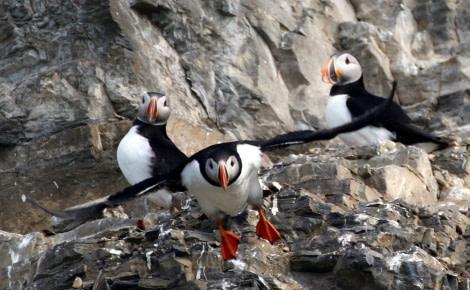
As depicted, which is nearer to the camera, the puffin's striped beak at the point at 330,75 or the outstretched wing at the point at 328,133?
the outstretched wing at the point at 328,133

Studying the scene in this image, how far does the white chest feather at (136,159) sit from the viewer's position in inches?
414

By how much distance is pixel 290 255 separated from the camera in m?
8.03

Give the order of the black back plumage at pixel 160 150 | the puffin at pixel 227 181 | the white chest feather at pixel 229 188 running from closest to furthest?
1. the puffin at pixel 227 181
2. the white chest feather at pixel 229 188
3. the black back plumage at pixel 160 150

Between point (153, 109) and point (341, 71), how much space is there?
2393 millimetres

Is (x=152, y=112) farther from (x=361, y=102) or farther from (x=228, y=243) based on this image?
(x=228, y=243)

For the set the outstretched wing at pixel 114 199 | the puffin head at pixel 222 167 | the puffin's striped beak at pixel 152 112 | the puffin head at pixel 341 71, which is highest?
the puffin head at pixel 222 167

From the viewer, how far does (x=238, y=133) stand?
42.3 feet

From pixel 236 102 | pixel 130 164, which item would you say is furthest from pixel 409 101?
pixel 130 164

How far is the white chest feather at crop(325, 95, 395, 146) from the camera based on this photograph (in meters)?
11.5

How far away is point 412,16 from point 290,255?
7188 mm

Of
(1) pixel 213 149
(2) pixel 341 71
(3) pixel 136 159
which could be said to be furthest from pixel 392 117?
(1) pixel 213 149

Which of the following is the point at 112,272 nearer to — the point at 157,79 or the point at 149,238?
the point at 149,238

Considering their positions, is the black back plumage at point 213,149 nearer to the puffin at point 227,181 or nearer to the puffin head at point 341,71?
the puffin at point 227,181

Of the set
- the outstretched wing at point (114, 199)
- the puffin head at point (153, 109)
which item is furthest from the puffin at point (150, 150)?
the outstretched wing at point (114, 199)
